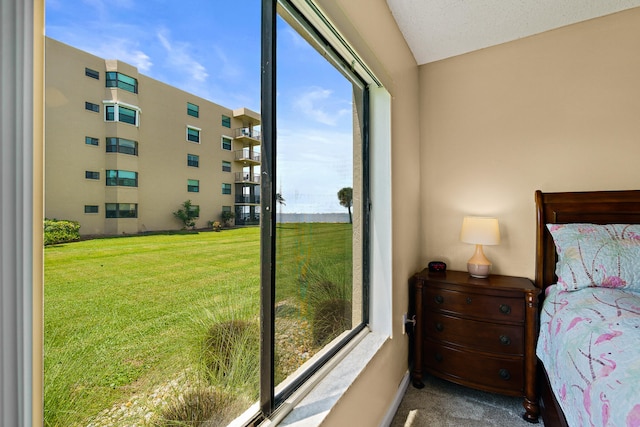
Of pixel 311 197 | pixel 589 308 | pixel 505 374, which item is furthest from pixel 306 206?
pixel 505 374

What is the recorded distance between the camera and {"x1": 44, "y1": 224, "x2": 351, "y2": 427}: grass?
0.55 m

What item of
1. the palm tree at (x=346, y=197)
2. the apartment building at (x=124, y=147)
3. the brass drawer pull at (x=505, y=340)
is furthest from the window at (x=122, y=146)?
the brass drawer pull at (x=505, y=340)

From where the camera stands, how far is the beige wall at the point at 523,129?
208cm

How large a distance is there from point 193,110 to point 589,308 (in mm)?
1856

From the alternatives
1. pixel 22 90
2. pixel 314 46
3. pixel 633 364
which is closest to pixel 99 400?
pixel 22 90

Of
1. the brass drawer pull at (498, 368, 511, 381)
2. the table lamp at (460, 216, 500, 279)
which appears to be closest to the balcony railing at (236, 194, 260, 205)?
the table lamp at (460, 216, 500, 279)

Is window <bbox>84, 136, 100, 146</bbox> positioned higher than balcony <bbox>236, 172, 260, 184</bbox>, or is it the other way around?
window <bbox>84, 136, 100, 146</bbox>

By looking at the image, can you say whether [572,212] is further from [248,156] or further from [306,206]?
[248,156]

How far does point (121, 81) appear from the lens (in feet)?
2.08

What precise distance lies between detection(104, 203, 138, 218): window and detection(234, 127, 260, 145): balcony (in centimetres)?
40

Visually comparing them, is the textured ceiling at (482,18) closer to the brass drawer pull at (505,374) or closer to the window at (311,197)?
the window at (311,197)

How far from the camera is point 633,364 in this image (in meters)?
1.00

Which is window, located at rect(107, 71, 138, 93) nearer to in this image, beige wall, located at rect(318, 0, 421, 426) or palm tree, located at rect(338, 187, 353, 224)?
beige wall, located at rect(318, 0, 421, 426)

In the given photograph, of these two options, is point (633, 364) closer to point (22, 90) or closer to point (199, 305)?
point (199, 305)
